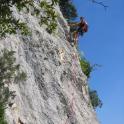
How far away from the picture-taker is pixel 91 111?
29.4 metres

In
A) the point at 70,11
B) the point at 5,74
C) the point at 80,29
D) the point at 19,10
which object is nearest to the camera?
the point at 19,10

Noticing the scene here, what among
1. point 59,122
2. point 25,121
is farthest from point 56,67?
point 25,121

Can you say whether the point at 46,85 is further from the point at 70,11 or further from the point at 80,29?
the point at 70,11

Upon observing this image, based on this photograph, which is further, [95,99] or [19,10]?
[95,99]

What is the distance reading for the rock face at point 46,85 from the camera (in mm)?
21609

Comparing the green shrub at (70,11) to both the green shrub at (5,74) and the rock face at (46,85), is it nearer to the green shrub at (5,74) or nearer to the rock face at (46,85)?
the rock face at (46,85)

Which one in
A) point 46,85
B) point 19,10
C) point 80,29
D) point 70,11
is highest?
point 70,11

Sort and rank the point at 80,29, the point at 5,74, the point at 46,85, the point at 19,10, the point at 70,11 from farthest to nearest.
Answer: the point at 70,11, the point at 80,29, the point at 46,85, the point at 5,74, the point at 19,10

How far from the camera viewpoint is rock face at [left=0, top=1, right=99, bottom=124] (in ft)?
70.9

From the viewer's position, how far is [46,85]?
24.3 meters

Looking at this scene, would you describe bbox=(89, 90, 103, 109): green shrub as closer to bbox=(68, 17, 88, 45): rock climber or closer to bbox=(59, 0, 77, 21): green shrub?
bbox=(59, 0, 77, 21): green shrub

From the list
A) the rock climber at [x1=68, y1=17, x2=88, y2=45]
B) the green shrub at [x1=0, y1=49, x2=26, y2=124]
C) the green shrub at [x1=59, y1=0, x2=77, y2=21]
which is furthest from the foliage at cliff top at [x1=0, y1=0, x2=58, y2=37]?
the green shrub at [x1=59, y1=0, x2=77, y2=21]

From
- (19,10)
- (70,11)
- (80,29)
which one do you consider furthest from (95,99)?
(19,10)

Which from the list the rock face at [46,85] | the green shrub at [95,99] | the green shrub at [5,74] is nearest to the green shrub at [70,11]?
the green shrub at [95,99]
